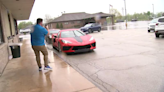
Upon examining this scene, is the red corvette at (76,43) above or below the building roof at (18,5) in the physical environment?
below

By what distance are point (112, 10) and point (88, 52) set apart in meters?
95.6

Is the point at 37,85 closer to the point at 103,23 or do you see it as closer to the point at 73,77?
the point at 73,77

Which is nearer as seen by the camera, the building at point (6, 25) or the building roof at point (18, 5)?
the building at point (6, 25)

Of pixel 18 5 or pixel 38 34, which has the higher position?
pixel 18 5

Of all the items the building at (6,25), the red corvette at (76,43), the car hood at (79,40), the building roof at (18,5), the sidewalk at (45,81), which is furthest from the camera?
the building roof at (18,5)

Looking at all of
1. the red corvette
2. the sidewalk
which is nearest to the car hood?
the red corvette

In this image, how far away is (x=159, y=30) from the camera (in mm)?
12289

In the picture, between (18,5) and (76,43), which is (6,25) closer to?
(18,5)

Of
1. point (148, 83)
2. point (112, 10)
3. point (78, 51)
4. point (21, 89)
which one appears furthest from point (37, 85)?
point (112, 10)

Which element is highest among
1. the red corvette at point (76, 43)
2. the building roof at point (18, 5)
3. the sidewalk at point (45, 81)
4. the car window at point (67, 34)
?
the building roof at point (18, 5)

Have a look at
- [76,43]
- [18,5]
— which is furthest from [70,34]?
[18,5]

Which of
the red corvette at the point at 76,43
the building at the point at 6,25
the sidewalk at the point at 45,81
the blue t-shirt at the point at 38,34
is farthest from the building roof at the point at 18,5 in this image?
the sidewalk at the point at 45,81

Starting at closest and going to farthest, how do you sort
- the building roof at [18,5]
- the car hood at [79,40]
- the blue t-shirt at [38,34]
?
the blue t-shirt at [38,34]
the car hood at [79,40]
the building roof at [18,5]

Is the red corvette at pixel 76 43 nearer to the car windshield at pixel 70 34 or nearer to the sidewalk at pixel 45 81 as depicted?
the car windshield at pixel 70 34
